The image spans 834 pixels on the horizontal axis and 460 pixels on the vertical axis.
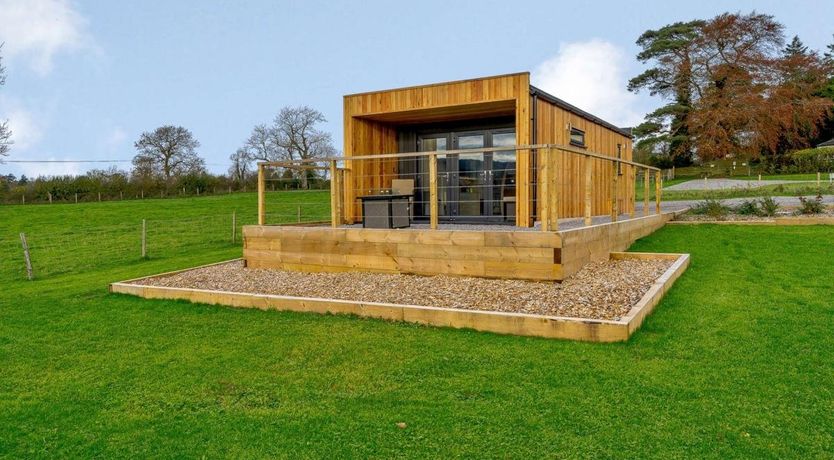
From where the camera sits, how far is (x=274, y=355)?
4230 mm

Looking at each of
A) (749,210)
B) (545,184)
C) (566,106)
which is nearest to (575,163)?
(566,106)

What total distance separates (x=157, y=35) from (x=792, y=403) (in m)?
15.8

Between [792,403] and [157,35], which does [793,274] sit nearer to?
[792,403]

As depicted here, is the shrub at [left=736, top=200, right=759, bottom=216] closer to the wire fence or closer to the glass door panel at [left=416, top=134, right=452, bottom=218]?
the glass door panel at [left=416, top=134, right=452, bottom=218]

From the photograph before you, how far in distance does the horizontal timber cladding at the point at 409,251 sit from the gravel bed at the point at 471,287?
13 centimetres

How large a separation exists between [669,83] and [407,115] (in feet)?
106

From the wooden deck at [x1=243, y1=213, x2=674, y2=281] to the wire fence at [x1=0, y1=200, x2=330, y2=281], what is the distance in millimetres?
4847

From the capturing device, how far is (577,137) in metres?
10.6

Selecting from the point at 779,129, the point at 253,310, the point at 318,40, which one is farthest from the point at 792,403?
the point at 779,129

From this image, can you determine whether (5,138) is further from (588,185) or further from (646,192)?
(646,192)

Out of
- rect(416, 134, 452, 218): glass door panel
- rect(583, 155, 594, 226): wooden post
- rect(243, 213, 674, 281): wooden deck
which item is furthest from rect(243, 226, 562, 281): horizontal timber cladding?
rect(416, 134, 452, 218): glass door panel

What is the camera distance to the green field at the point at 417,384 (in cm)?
274

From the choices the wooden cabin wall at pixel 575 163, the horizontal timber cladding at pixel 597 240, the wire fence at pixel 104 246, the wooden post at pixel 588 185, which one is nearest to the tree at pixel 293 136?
the wire fence at pixel 104 246

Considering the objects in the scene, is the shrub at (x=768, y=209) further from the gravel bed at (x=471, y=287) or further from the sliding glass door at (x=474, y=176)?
the sliding glass door at (x=474, y=176)
